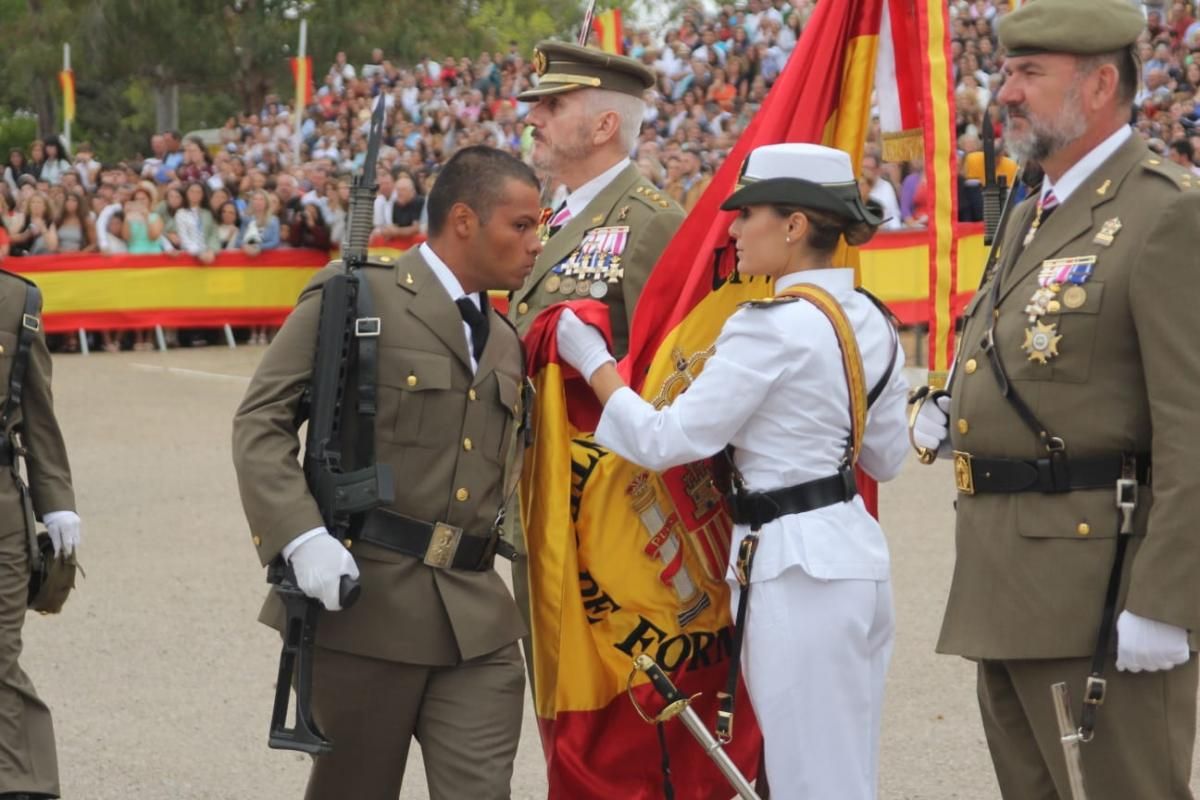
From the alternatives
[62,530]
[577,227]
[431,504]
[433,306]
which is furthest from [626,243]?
[62,530]

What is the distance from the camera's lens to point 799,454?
Answer: 4.08 metres

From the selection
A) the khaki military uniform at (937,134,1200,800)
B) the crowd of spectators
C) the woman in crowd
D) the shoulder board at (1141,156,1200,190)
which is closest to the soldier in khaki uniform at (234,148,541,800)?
the khaki military uniform at (937,134,1200,800)

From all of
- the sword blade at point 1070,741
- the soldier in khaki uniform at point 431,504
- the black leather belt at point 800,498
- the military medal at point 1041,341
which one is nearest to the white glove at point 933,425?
the black leather belt at point 800,498

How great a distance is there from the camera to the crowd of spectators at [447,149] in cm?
1648

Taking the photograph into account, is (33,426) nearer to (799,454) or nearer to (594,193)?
(594,193)

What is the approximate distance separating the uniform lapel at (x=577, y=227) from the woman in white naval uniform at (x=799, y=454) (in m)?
1.10

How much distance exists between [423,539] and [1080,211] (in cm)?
159

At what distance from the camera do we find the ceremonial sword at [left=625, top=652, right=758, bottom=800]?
4223 mm

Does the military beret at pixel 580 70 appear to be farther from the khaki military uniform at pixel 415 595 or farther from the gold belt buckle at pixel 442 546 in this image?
the gold belt buckle at pixel 442 546

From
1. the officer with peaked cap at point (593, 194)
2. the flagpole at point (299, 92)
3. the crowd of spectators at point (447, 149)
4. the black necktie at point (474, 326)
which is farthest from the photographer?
the flagpole at point (299, 92)

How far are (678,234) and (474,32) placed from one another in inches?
1463

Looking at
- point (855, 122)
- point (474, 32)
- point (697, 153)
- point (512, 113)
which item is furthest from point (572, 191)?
point (474, 32)

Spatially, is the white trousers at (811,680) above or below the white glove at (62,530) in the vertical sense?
above

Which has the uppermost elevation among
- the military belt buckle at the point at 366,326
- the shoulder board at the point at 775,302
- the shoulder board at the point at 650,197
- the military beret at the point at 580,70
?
the military beret at the point at 580,70
